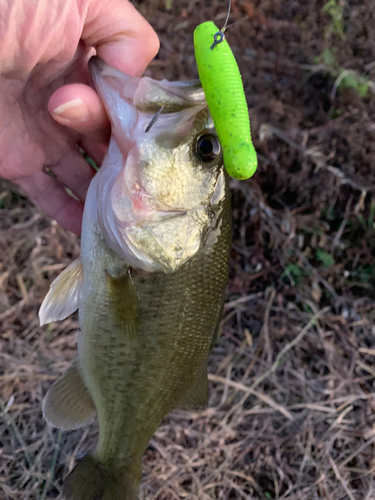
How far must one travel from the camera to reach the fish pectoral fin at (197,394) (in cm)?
167

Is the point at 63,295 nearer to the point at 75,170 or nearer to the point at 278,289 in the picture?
the point at 75,170

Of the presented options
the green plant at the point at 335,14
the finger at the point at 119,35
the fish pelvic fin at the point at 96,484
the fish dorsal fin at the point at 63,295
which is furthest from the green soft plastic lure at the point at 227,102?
the green plant at the point at 335,14

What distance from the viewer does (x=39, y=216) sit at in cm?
238

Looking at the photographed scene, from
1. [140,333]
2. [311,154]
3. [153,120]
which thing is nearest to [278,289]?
[311,154]

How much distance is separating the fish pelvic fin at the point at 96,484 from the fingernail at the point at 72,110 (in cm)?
150

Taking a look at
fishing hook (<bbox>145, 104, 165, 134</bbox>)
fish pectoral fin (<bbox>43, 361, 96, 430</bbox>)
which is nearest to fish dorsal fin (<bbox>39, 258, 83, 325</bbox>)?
fish pectoral fin (<bbox>43, 361, 96, 430</bbox>)

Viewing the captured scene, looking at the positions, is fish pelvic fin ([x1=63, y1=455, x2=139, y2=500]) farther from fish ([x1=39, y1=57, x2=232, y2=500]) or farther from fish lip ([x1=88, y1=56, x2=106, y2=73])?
fish lip ([x1=88, y1=56, x2=106, y2=73])

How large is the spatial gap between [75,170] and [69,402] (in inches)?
44.7

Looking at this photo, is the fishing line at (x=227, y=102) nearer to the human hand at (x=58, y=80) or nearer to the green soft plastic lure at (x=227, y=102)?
the green soft plastic lure at (x=227, y=102)

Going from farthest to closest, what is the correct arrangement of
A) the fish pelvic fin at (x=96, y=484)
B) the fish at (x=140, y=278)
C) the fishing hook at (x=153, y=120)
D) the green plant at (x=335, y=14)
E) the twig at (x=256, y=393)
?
the green plant at (x=335, y=14)
the twig at (x=256, y=393)
the fish pelvic fin at (x=96, y=484)
the fish at (x=140, y=278)
the fishing hook at (x=153, y=120)

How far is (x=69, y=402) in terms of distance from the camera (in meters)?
1.65

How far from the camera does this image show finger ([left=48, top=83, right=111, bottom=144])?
125 cm

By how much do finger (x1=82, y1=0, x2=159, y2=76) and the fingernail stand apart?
0.34 m

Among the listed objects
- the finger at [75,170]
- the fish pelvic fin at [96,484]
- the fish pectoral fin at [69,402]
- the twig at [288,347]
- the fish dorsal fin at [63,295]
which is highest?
the finger at [75,170]
